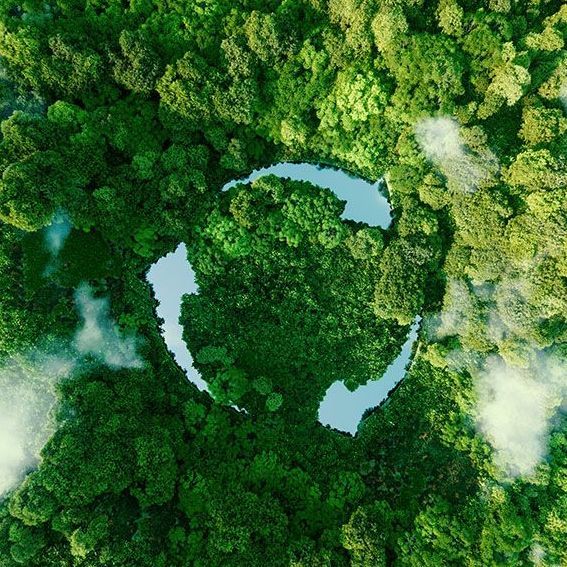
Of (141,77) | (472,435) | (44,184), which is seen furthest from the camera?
(472,435)

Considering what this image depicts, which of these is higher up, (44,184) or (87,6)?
(87,6)

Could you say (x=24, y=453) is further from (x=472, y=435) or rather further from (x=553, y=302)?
(x=553, y=302)

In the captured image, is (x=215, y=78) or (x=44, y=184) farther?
(x=215, y=78)

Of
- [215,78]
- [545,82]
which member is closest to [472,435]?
[545,82]

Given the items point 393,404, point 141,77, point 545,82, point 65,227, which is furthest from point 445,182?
point 65,227

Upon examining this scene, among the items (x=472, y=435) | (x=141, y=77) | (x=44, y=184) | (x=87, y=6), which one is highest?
(x=87, y=6)

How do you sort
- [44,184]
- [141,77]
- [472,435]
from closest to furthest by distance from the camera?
[44,184], [141,77], [472,435]
